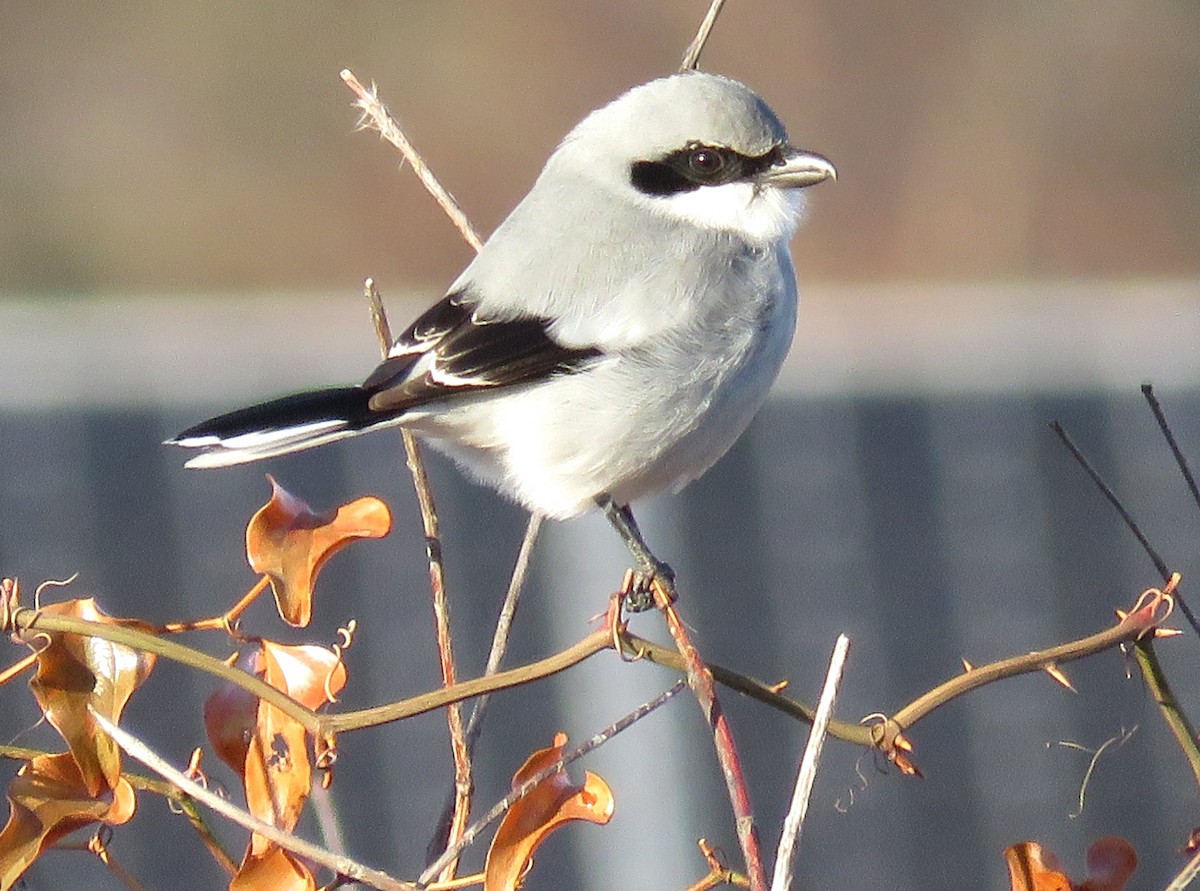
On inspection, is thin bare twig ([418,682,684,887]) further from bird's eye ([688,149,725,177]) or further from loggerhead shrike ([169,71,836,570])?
bird's eye ([688,149,725,177])

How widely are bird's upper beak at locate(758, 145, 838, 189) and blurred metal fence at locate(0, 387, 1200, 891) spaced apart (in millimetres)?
1995

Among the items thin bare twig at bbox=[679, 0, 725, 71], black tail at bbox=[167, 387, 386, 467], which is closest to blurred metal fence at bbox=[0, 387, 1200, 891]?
black tail at bbox=[167, 387, 386, 467]

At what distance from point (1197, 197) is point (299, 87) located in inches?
162

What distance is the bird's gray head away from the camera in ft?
7.22

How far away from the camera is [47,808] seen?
46.0 inches

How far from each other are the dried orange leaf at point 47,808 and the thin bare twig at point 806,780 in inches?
17.5

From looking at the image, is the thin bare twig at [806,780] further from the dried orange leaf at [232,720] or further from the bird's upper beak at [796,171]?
the bird's upper beak at [796,171]

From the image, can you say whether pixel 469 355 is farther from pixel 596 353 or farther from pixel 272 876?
pixel 272 876

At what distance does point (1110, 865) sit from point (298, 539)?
60 cm

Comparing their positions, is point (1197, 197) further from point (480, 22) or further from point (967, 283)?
point (480, 22)

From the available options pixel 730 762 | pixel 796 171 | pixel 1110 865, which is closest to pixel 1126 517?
pixel 1110 865

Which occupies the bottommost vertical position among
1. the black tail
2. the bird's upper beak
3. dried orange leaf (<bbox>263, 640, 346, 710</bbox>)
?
dried orange leaf (<bbox>263, 640, 346, 710</bbox>)

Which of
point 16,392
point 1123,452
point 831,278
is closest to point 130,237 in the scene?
point 831,278

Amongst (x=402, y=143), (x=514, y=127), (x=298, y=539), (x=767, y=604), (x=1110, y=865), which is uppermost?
(x=514, y=127)
